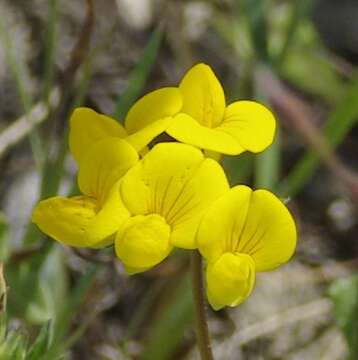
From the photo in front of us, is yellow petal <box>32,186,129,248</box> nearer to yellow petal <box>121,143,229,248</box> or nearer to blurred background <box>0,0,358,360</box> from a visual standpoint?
yellow petal <box>121,143,229,248</box>

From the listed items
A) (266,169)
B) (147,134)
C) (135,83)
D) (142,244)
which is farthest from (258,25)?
(142,244)

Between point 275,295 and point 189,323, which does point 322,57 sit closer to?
point 275,295

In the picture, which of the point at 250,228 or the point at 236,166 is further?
the point at 236,166

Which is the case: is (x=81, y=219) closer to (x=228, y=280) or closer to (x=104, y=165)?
(x=104, y=165)

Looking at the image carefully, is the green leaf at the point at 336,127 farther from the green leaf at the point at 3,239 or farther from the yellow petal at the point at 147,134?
the yellow petal at the point at 147,134

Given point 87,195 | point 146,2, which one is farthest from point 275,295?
point 87,195

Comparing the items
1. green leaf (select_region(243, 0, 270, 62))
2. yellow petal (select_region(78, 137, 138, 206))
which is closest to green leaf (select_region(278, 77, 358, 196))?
green leaf (select_region(243, 0, 270, 62))
